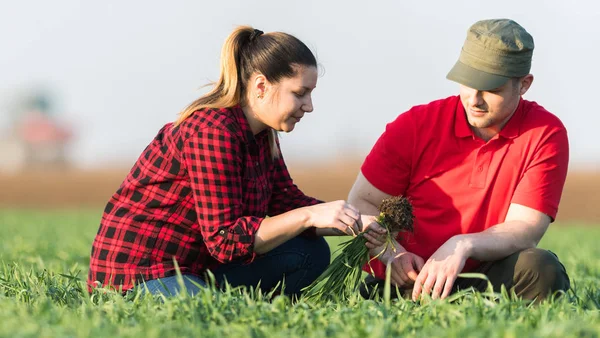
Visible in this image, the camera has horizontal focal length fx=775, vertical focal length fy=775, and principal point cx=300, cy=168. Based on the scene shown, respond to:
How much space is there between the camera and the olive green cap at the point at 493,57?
3.80 meters

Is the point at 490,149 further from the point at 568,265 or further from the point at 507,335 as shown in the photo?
the point at 568,265

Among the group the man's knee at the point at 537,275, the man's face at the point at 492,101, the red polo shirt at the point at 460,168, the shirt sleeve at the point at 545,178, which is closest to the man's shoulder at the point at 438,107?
the red polo shirt at the point at 460,168

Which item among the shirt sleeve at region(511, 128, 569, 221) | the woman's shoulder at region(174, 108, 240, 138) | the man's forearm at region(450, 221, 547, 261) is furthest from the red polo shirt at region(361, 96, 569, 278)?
the woman's shoulder at region(174, 108, 240, 138)

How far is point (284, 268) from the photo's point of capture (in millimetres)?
4449

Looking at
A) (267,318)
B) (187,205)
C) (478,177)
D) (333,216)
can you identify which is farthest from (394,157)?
(267,318)

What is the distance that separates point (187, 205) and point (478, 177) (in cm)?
153

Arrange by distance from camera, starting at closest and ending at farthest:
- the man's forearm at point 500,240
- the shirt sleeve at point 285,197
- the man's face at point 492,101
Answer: the man's forearm at point 500,240
the man's face at point 492,101
the shirt sleeve at point 285,197

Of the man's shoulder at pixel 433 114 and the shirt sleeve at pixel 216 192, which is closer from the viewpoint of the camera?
the shirt sleeve at pixel 216 192

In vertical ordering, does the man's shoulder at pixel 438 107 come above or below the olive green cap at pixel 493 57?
below

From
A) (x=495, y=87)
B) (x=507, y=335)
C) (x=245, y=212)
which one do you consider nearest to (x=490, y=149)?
(x=495, y=87)

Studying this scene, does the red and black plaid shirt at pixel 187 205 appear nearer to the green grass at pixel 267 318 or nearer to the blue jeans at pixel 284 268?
the blue jeans at pixel 284 268

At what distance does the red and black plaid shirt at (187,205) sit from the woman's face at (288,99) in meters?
0.15

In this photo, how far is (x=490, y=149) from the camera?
4.11m

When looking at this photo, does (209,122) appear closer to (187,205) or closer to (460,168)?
(187,205)
